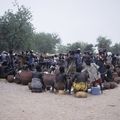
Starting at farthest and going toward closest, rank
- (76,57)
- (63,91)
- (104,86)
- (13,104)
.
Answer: (76,57)
(104,86)
(63,91)
(13,104)

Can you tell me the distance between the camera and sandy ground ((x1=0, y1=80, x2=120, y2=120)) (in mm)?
10453

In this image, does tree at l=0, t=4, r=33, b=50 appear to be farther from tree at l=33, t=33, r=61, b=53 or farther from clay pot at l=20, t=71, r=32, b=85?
tree at l=33, t=33, r=61, b=53

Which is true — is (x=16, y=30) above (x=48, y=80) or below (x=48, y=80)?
above

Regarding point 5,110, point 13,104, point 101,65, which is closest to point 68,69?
point 101,65

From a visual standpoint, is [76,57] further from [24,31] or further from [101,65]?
[24,31]

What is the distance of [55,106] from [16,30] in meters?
21.5

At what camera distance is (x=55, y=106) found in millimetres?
12242

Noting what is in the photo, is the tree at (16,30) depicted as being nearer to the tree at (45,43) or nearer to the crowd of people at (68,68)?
the crowd of people at (68,68)

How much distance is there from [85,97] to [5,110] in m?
4.54

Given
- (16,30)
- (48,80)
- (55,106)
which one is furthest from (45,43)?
(55,106)

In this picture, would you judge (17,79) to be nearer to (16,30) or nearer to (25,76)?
(25,76)

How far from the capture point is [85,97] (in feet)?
47.5

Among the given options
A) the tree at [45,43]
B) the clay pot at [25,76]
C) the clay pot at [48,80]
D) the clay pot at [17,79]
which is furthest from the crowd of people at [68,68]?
the tree at [45,43]

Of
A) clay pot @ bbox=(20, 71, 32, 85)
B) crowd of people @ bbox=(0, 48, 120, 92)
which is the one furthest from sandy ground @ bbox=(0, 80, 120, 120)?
clay pot @ bbox=(20, 71, 32, 85)
